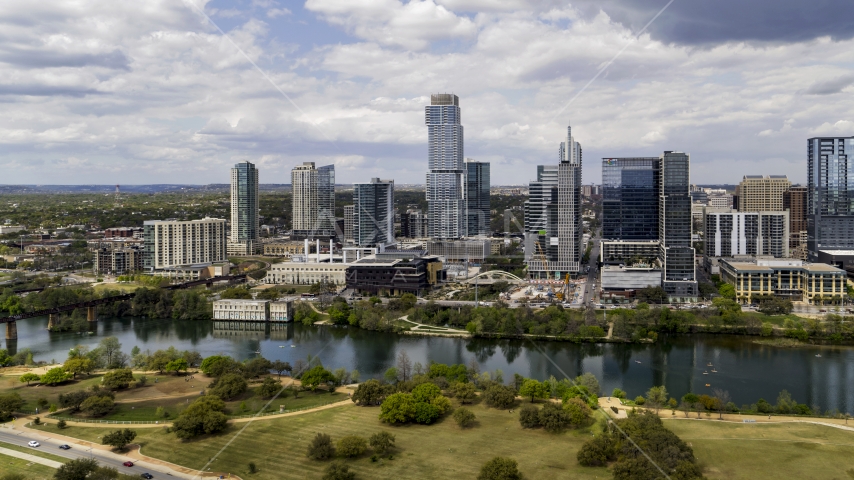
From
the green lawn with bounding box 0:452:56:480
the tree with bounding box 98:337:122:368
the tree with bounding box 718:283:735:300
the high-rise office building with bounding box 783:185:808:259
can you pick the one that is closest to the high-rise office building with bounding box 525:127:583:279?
the tree with bounding box 718:283:735:300

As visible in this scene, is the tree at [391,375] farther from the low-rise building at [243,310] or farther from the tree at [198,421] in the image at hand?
the low-rise building at [243,310]

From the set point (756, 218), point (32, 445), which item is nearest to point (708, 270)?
point (756, 218)

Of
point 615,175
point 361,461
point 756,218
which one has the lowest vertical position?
point 361,461

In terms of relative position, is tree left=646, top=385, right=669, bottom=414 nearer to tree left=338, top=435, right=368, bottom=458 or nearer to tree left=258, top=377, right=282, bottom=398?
tree left=338, top=435, right=368, bottom=458

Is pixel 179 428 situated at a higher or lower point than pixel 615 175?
lower

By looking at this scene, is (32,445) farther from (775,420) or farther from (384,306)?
(384,306)

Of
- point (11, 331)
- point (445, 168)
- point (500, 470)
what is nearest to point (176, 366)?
point (500, 470)
